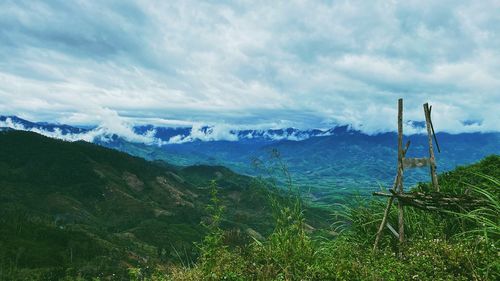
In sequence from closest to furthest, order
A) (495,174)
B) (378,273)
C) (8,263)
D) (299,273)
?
(378,273)
(299,273)
(495,174)
(8,263)

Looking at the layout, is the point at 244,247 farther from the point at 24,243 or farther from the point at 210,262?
the point at 24,243

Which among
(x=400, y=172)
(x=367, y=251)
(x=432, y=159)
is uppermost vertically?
(x=432, y=159)

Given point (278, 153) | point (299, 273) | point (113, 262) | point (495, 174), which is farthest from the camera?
point (113, 262)

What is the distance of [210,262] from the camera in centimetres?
826

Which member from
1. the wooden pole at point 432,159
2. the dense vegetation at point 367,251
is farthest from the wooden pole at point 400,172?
the wooden pole at point 432,159

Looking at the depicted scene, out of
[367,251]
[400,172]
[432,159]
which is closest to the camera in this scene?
→ [367,251]

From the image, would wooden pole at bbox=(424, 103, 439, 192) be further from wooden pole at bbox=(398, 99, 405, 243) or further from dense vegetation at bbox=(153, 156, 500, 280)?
wooden pole at bbox=(398, 99, 405, 243)

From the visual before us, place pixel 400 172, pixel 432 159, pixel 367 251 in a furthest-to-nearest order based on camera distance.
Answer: pixel 432 159, pixel 400 172, pixel 367 251

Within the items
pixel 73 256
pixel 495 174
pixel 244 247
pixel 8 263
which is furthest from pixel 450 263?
pixel 73 256

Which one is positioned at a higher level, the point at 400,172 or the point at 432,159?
the point at 432,159

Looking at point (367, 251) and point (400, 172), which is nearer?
point (367, 251)

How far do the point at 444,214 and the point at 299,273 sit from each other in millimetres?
3989

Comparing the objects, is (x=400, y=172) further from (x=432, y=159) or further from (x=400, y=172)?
(x=432, y=159)

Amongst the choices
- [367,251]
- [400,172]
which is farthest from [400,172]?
[367,251]
